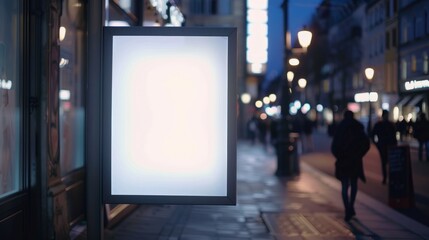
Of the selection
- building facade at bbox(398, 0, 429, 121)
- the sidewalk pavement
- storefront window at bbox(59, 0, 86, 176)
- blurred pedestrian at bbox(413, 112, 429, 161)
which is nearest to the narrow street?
the sidewalk pavement

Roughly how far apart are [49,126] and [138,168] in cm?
232

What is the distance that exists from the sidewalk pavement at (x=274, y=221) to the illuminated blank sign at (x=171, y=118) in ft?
12.0

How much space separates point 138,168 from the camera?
5172mm

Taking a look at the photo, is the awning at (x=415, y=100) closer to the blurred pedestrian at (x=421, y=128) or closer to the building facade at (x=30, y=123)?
the blurred pedestrian at (x=421, y=128)

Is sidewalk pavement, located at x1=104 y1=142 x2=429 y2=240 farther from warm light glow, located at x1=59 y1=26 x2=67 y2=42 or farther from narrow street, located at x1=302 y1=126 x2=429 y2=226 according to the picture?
warm light glow, located at x1=59 y1=26 x2=67 y2=42

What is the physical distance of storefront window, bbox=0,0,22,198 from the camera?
675 cm

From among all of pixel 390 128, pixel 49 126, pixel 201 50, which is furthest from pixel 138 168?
pixel 390 128

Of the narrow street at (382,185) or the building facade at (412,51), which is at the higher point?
the building facade at (412,51)

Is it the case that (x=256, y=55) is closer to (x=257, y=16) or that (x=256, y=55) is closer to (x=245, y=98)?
(x=257, y=16)

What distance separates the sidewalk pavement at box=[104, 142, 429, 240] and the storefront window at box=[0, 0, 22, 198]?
7.37 feet

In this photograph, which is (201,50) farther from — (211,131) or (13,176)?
(13,176)

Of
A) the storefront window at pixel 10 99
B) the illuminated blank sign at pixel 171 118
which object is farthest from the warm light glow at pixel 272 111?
the illuminated blank sign at pixel 171 118

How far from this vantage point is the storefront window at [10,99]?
6750 millimetres

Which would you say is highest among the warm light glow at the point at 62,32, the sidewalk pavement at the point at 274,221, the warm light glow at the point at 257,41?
the warm light glow at the point at 257,41
